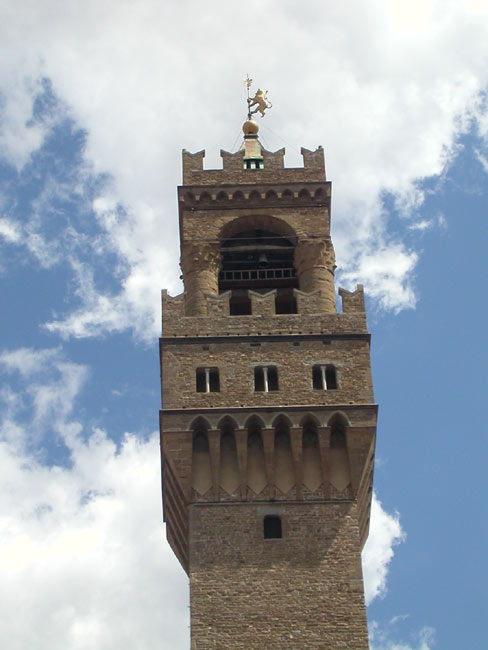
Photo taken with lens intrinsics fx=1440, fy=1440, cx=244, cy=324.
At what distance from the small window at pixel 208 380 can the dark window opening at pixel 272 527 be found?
4319mm

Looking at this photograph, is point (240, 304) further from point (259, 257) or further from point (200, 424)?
point (200, 424)

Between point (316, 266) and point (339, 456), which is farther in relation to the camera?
point (316, 266)

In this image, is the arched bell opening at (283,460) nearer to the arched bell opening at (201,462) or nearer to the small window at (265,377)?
the small window at (265,377)

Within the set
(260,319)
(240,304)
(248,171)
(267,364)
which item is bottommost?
(267,364)

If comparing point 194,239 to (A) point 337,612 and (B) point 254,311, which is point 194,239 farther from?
(A) point 337,612

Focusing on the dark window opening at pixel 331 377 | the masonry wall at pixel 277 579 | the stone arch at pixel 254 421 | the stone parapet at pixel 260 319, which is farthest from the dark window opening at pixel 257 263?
the masonry wall at pixel 277 579

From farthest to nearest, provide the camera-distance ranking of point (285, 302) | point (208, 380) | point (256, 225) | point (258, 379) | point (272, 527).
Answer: point (256, 225) < point (285, 302) < point (258, 379) < point (208, 380) < point (272, 527)

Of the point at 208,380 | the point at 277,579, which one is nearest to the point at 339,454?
the point at 277,579

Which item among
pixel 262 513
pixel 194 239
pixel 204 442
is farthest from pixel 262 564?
pixel 194 239

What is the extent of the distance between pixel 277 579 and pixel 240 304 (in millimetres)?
Answer: 11946

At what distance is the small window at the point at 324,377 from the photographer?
43.3 metres

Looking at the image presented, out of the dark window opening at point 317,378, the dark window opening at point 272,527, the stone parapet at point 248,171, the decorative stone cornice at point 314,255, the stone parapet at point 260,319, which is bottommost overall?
the dark window opening at point 272,527

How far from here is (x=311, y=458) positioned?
42.2m

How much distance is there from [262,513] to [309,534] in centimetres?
148
